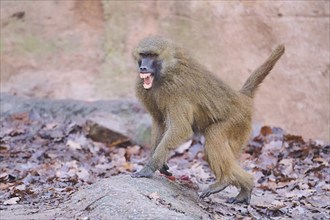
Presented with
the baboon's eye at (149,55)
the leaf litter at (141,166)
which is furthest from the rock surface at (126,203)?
the baboon's eye at (149,55)

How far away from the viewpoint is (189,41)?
12391 mm

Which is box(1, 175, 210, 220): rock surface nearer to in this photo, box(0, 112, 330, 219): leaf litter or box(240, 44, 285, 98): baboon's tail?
box(0, 112, 330, 219): leaf litter

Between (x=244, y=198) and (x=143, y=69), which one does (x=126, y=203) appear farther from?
(x=244, y=198)

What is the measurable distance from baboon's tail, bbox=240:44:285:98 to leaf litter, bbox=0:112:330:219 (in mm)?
1261

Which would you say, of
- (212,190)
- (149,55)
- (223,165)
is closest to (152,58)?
(149,55)

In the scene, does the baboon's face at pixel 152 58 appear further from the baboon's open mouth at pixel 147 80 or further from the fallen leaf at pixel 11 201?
the fallen leaf at pixel 11 201

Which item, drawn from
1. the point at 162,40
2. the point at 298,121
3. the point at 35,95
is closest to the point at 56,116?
the point at 35,95

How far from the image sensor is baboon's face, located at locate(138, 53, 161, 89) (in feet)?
23.2

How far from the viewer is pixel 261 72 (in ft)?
26.2

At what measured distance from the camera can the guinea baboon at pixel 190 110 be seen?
7.10 m

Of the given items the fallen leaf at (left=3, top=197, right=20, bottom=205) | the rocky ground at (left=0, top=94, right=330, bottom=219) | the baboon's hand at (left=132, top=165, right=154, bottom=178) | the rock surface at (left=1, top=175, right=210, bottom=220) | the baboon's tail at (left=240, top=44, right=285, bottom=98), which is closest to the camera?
the rock surface at (left=1, top=175, right=210, bottom=220)

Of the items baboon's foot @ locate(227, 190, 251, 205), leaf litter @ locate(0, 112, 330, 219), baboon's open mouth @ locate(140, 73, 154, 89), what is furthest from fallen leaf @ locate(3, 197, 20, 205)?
baboon's foot @ locate(227, 190, 251, 205)

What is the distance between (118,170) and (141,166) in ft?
1.46

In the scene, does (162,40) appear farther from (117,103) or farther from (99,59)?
(99,59)
